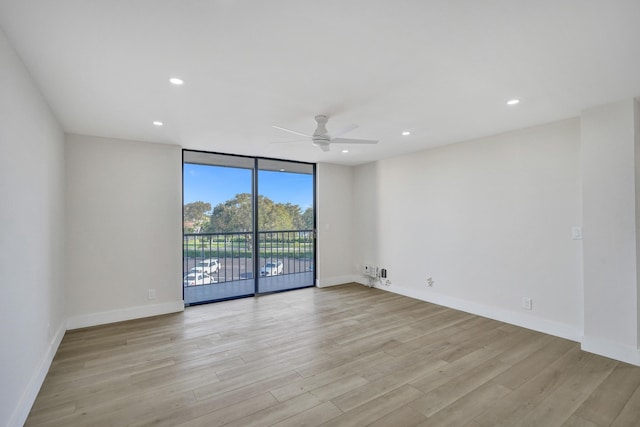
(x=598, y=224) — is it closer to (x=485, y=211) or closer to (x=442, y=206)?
(x=485, y=211)

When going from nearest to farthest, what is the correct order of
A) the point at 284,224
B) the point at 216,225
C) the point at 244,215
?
the point at 216,225
the point at 244,215
the point at 284,224

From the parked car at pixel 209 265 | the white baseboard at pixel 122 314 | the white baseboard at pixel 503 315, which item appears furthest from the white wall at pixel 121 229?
the white baseboard at pixel 503 315

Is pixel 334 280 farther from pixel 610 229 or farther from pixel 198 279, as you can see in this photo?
pixel 610 229

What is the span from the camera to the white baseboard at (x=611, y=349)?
268 centimetres

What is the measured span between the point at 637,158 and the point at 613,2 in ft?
6.51

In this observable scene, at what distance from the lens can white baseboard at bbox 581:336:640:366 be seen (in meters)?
2.68

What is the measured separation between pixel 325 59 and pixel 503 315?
12.4 ft

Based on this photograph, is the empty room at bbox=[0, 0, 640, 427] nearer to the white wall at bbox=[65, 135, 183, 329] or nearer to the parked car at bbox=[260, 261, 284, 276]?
the white wall at bbox=[65, 135, 183, 329]

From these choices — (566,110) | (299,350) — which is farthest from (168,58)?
(566,110)

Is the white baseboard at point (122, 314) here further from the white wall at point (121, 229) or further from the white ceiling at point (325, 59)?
the white ceiling at point (325, 59)

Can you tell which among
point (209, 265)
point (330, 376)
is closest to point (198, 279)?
point (209, 265)

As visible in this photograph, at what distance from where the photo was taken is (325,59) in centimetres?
200

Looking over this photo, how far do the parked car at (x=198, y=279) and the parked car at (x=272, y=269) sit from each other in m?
1.02

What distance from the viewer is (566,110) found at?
119 inches
